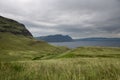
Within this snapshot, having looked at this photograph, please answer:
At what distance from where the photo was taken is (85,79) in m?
6.25


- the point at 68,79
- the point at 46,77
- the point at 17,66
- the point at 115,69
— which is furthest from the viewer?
the point at 17,66

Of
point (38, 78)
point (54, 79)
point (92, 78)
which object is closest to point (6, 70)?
point (38, 78)

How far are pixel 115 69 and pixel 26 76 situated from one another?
125 inches

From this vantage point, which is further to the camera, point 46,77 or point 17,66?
point 17,66

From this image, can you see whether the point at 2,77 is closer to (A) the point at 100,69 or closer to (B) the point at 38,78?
(B) the point at 38,78

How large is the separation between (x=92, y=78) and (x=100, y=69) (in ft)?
4.85

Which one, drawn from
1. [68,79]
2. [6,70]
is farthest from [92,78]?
[6,70]

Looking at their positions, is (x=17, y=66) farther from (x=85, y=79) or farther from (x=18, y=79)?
(x=85, y=79)

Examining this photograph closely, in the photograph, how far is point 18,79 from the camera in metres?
6.36

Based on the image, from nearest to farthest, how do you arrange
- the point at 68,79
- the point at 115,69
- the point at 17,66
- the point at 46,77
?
the point at 68,79 < the point at 46,77 < the point at 115,69 < the point at 17,66

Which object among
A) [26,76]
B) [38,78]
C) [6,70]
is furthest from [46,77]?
[6,70]

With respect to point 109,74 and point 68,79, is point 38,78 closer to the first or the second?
point 68,79

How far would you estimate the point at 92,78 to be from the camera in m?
6.40

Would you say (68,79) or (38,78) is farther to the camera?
(38,78)
